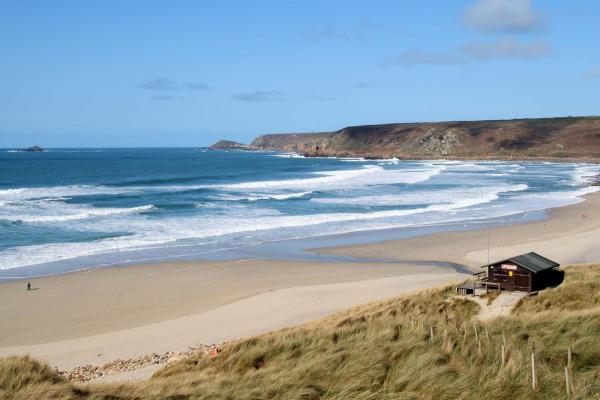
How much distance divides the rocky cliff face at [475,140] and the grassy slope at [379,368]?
125 meters

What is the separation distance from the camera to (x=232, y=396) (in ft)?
22.1

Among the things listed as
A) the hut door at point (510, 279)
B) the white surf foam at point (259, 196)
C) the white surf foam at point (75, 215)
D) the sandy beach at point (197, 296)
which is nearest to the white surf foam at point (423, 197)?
the white surf foam at point (259, 196)

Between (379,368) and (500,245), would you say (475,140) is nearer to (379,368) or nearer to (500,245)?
(500,245)

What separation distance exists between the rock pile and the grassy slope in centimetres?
193

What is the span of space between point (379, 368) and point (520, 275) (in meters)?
12.6

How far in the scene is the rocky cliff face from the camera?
135m

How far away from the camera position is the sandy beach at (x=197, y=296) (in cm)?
1612

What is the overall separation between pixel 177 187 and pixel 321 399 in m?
55.4

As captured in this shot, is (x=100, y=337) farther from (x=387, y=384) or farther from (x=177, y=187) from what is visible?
(x=177, y=187)

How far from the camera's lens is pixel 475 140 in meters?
150

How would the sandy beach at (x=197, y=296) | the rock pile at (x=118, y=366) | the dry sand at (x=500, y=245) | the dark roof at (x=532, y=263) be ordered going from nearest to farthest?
the rock pile at (x=118, y=366), the sandy beach at (x=197, y=296), the dark roof at (x=532, y=263), the dry sand at (x=500, y=245)

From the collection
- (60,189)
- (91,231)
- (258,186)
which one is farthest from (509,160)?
(91,231)

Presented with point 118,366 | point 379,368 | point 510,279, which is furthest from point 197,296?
point 379,368

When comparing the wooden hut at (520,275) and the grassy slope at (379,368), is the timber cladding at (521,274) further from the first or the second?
the grassy slope at (379,368)
